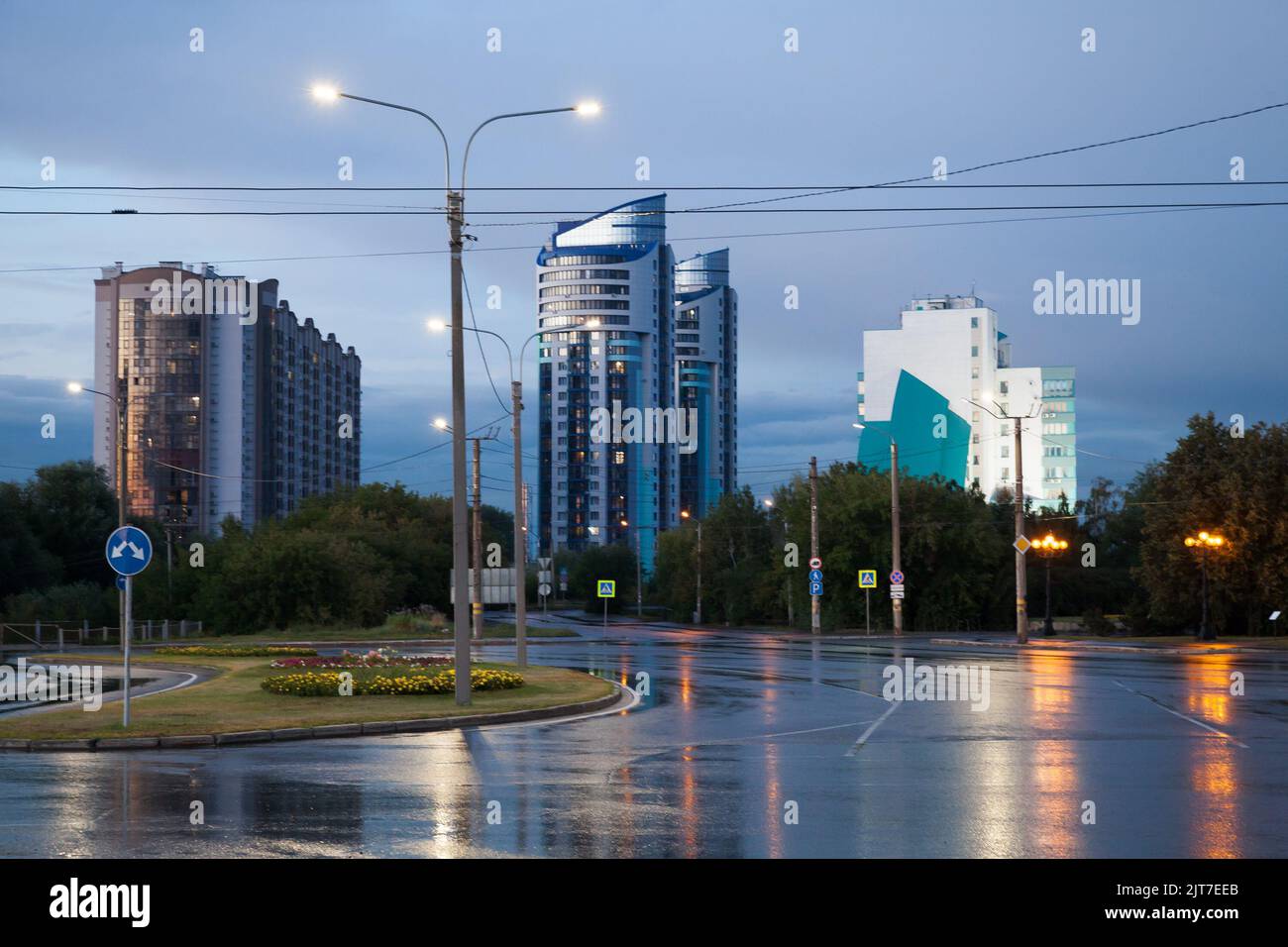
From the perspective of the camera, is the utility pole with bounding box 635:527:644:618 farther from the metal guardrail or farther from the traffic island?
the traffic island

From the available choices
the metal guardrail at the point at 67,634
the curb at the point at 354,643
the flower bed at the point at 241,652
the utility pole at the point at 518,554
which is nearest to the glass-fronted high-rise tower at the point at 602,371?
the metal guardrail at the point at 67,634

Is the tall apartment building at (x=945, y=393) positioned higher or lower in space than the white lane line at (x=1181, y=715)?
higher

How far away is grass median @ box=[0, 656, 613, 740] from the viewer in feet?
58.8

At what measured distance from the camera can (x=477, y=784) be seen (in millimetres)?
13312

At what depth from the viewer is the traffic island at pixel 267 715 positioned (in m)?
17.1

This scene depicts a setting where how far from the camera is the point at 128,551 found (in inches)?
730

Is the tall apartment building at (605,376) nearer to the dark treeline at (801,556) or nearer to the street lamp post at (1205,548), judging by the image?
the dark treeline at (801,556)

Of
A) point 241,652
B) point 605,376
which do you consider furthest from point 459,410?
point 605,376

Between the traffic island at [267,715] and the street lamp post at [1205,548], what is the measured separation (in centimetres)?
3605

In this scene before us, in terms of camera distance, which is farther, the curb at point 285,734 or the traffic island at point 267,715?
the traffic island at point 267,715

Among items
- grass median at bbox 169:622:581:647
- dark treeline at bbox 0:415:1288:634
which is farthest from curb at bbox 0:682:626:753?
dark treeline at bbox 0:415:1288:634

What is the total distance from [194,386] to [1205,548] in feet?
344
